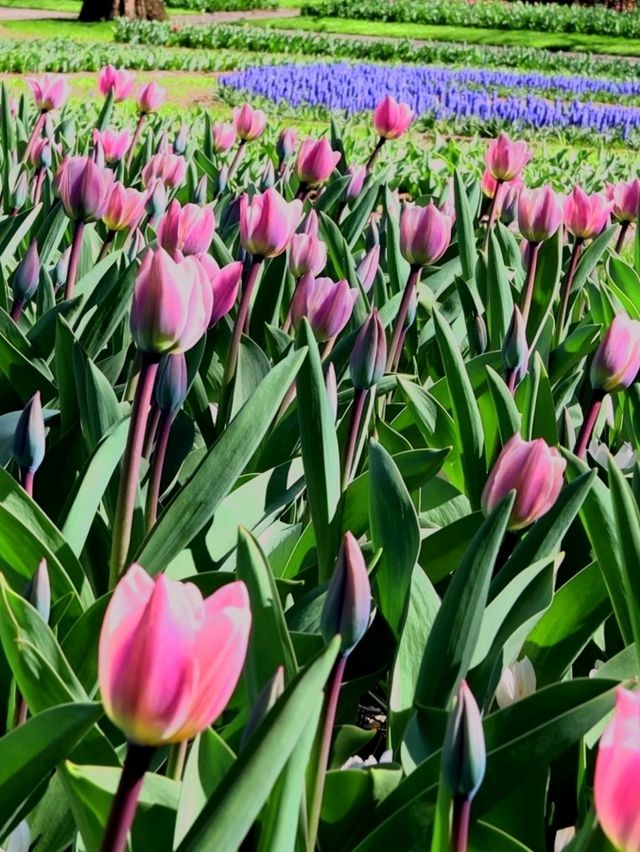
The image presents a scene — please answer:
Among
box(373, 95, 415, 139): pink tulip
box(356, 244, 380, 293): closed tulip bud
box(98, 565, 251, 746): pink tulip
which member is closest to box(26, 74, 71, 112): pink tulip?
box(373, 95, 415, 139): pink tulip

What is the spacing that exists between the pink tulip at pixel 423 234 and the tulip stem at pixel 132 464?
740mm

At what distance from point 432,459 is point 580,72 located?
1683 centimetres

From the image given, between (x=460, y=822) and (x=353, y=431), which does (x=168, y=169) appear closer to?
(x=353, y=431)

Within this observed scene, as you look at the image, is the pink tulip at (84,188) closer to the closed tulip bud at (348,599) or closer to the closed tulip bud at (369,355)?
the closed tulip bud at (369,355)

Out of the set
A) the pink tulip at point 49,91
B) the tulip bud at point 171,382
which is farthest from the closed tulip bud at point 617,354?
the pink tulip at point 49,91

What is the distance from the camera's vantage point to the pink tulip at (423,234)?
1658 millimetres

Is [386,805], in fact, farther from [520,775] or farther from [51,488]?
[51,488]

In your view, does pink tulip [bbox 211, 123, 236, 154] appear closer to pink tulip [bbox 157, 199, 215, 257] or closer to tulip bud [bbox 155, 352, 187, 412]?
pink tulip [bbox 157, 199, 215, 257]

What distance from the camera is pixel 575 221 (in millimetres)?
2195

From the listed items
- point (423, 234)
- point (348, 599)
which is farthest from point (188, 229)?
point (348, 599)

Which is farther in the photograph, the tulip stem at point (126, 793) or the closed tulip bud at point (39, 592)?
the closed tulip bud at point (39, 592)

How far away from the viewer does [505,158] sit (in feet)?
8.16

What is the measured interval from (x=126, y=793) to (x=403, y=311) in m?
1.28

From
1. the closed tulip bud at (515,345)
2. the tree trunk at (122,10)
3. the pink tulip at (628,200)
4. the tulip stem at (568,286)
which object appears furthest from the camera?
the tree trunk at (122,10)
